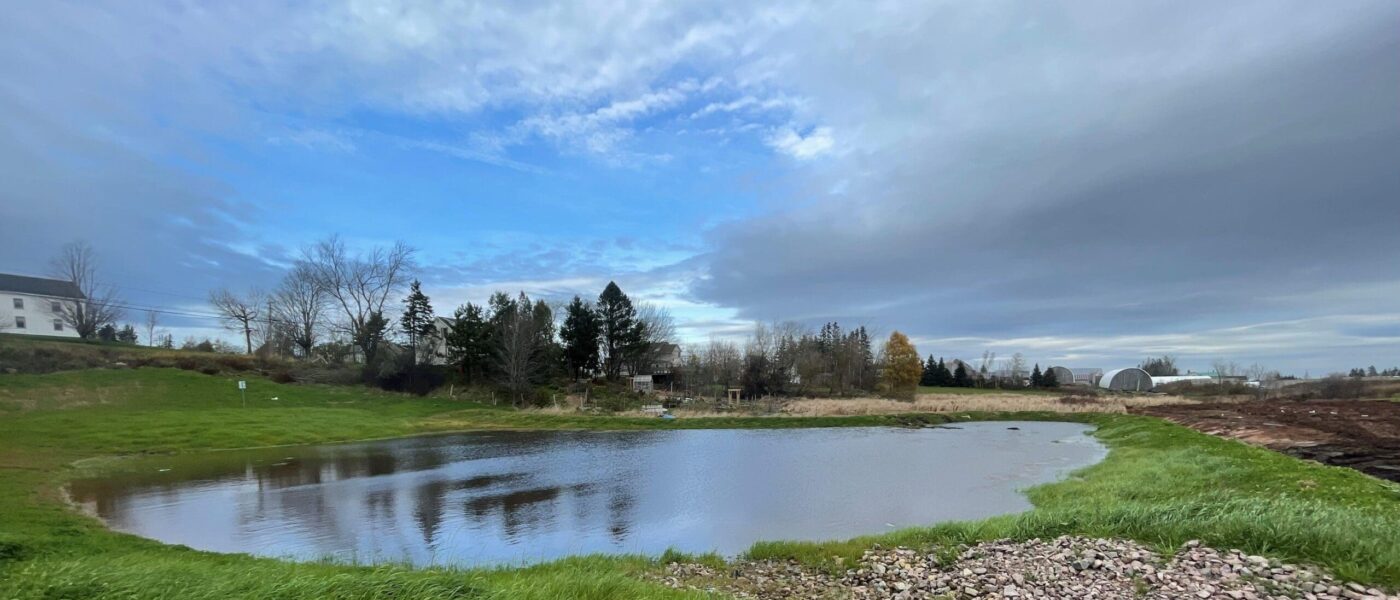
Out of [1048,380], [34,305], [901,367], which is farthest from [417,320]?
[1048,380]

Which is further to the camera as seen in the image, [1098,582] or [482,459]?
[482,459]

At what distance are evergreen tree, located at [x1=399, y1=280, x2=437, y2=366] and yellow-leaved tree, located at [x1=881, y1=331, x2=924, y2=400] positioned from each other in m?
52.2

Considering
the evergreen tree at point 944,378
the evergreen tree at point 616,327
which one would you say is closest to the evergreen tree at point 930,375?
the evergreen tree at point 944,378

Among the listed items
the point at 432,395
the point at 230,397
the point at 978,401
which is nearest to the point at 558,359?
the point at 432,395

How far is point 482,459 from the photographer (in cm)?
2555

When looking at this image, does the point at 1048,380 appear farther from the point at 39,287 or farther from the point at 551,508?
the point at 39,287

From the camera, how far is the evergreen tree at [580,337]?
63.8 m

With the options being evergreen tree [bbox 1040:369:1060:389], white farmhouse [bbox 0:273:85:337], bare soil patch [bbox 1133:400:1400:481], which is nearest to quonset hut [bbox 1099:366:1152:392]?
evergreen tree [bbox 1040:369:1060:389]

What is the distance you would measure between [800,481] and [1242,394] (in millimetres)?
68956

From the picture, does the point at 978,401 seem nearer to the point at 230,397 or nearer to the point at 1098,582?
the point at 1098,582

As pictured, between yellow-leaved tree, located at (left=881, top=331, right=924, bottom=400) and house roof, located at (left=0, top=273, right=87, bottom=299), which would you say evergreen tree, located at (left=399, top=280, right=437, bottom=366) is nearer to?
house roof, located at (left=0, top=273, right=87, bottom=299)

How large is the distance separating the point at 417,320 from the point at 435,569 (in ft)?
193

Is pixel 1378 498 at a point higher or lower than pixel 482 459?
higher

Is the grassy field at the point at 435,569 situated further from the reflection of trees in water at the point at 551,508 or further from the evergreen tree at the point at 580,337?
the evergreen tree at the point at 580,337
